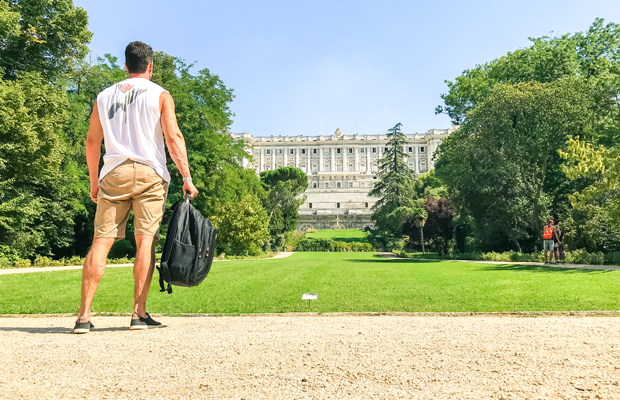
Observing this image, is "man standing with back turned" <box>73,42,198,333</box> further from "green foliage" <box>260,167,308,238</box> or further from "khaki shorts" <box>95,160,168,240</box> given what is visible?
"green foliage" <box>260,167,308,238</box>

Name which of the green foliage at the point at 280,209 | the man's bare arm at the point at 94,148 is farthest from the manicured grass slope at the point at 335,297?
the green foliage at the point at 280,209

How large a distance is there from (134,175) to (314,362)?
210 cm

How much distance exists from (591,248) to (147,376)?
20042 mm

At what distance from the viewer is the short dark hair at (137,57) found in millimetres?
4070

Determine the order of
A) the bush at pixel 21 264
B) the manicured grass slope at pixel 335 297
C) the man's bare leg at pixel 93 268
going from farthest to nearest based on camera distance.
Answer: the bush at pixel 21 264
the manicured grass slope at pixel 335 297
the man's bare leg at pixel 93 268

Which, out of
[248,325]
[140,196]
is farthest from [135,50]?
[248,325]

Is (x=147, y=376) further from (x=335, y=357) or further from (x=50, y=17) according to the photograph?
(x=50, y=17)

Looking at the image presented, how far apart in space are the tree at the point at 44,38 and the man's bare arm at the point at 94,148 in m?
16.7

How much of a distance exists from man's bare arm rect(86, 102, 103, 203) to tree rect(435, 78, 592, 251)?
20417 millimetres

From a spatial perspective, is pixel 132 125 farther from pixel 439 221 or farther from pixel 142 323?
pixel 439 221

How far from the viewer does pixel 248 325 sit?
4.33m

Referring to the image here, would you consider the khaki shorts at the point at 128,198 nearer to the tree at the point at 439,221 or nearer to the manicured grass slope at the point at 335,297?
the manicured grass slope at the point at 335,297

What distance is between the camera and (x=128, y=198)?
3840 mm

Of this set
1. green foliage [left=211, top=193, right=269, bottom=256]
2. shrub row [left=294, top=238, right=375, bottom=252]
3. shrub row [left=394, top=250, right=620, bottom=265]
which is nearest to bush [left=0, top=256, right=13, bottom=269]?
green foliage [left=211, top=193, right=269, bottom=256]
